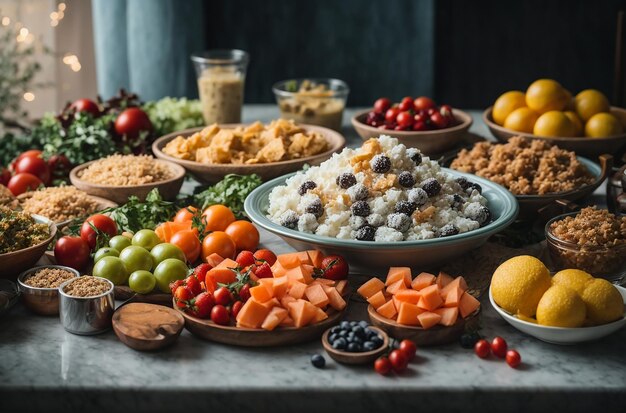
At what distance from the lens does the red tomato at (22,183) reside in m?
3.25

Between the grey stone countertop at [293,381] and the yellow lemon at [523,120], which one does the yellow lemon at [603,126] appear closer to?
the yellow lemon at [523,120]

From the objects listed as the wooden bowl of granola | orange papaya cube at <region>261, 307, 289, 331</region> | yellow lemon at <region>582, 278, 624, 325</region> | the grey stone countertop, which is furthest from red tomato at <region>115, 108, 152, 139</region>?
yellow lemon at <region>582, 278, 624, 325</region>

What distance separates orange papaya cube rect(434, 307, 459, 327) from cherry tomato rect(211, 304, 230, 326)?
1.80 feet

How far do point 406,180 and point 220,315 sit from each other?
0.74 m

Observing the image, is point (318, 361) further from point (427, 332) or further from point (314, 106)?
point (314, 106)

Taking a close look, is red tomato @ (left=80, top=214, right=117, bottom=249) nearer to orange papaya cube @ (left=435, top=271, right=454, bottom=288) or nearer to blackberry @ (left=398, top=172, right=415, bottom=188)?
blackberry @ (left=398, top=172, right=415, bottom=188)

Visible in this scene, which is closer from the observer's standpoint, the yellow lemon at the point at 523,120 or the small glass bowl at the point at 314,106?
the yellow lemon at the point at 523,120

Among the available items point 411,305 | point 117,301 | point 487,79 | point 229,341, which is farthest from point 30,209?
point 487,79

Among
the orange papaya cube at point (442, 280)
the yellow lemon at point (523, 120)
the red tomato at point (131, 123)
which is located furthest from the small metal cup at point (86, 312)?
the yellow lemon at point (523, 120)

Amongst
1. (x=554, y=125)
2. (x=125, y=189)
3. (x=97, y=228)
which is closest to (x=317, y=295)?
(x=97, y=228)

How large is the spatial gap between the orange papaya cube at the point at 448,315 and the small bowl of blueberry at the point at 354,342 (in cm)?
15

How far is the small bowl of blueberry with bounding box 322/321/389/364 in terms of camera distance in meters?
1.97

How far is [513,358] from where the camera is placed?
1.96m

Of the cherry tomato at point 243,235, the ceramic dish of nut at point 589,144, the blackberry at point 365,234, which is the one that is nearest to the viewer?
the blackberry at point 365,234
